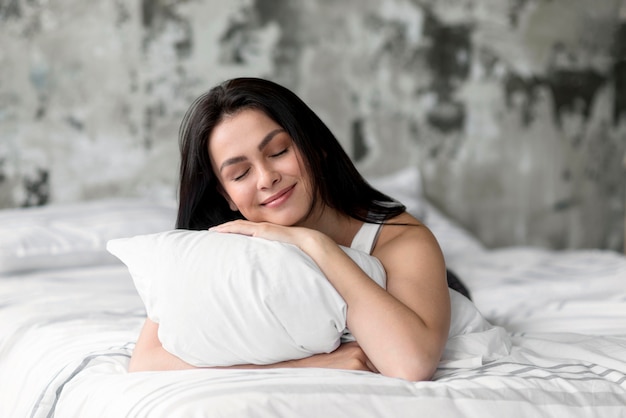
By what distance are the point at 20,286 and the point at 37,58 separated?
3.68ft

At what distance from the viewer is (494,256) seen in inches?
117

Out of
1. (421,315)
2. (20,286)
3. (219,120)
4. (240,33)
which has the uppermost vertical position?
(240,33)

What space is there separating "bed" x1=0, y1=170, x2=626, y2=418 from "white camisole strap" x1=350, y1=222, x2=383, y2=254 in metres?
0.31

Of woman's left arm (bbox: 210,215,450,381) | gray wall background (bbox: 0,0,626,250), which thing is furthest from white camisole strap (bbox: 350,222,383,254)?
gray wall background (bbox: 0,0,626,250)

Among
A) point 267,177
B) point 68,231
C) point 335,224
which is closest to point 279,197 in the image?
point 267,177

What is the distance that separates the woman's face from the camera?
1454 millimetres

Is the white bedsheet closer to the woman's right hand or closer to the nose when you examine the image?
the woman's right hand

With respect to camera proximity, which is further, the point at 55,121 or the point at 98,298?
the point at 55,121

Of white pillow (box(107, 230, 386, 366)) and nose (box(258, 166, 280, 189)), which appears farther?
nose (box(258, 166, 280, 189))

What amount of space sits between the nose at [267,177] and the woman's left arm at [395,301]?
10 centimetres

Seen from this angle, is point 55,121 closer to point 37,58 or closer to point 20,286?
point 37,58

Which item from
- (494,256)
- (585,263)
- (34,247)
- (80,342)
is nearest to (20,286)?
(34,247)

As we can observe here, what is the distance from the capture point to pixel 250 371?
1.16m

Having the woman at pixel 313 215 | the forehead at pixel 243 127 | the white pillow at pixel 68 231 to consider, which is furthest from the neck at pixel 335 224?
the white pillow at pixel 68 231
